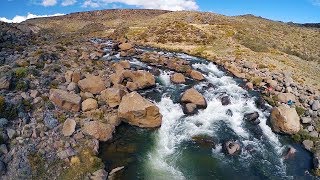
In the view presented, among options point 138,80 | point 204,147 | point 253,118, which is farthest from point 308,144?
point 138,80

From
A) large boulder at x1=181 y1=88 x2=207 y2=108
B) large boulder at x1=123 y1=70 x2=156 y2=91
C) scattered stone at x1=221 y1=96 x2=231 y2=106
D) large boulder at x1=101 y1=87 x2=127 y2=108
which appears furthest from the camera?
large boulder at x1=123 y1=70 x2=156 y2=91

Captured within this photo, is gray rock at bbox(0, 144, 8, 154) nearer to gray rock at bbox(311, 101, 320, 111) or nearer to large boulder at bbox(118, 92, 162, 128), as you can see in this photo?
large boulder at bbox(118, 92, 162, 128)

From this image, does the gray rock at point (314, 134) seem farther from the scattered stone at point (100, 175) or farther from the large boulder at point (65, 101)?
the large boulder at point (65, 101)

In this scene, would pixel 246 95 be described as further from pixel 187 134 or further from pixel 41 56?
pixel 41 56

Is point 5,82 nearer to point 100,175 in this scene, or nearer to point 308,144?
point 100,175

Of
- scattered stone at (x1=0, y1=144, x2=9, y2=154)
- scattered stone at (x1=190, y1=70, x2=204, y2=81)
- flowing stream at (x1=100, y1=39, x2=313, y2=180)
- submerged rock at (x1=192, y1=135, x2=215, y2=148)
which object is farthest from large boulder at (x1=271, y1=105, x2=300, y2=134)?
scattered stone at (x1=0, y1=144, x2=9, y2=154)

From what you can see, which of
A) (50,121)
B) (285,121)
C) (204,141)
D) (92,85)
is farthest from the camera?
(92,85)

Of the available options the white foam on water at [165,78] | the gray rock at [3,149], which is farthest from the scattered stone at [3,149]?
the white foam on water at [165,78]

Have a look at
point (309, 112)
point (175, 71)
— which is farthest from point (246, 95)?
point (175, 71)
